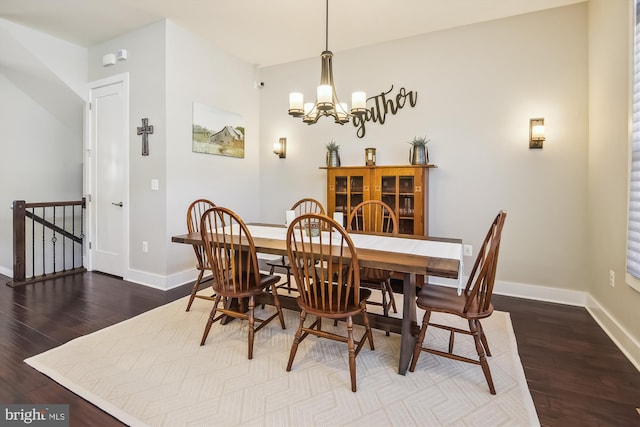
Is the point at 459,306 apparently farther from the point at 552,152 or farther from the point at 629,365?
the point at 552,152

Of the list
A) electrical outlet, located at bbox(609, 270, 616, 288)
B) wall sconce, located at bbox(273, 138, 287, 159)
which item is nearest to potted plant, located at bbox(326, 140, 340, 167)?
wall sconce, located at bbox(273, 138, 287, 159)

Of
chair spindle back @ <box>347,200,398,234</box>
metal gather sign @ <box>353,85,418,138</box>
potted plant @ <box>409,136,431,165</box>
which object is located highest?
metal gather sign @ <box>353,85,418,138</box>

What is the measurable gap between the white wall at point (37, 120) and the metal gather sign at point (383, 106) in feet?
11.4

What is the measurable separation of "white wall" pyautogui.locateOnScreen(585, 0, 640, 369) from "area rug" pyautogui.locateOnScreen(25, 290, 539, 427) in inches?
30.8

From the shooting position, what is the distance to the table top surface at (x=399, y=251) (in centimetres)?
169

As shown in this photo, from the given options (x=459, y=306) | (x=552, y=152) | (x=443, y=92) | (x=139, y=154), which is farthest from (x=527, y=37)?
(x=139, y=154)

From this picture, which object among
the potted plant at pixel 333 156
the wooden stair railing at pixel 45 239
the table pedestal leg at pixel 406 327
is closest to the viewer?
the table pedestal leg at pixel 406 327

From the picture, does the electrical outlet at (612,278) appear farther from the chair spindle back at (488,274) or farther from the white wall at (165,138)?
the white wall at (165,138)

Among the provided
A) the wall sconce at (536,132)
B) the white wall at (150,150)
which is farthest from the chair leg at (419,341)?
the white wall at (150,150)

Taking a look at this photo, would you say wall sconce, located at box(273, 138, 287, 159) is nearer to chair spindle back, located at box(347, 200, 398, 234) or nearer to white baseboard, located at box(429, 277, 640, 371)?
chair spindle back, located at box(347, 200, 398, 234)

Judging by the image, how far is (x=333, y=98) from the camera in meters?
2.43

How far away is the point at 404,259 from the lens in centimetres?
182

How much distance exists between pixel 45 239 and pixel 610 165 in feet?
21.8

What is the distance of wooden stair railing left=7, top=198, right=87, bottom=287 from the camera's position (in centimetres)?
361
